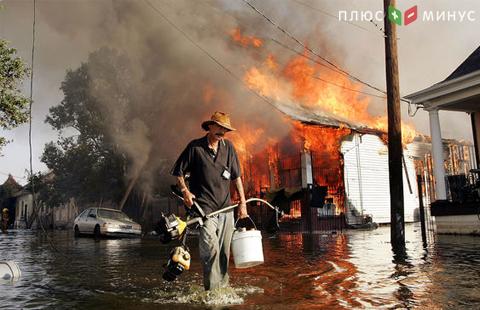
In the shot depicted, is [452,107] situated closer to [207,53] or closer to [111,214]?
[207,53]

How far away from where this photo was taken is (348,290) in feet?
16.6

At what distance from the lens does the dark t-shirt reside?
5031mm

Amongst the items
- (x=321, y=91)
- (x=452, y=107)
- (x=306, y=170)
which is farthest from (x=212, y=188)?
(x=321, y=91)

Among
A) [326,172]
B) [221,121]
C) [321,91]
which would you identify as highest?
[321,91]

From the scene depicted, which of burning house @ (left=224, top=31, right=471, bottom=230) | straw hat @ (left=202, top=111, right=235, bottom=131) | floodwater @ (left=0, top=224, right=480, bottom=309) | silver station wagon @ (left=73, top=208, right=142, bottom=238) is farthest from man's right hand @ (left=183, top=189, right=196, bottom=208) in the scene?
burning house @ (left=224, top=31, right=471, bottom=230)

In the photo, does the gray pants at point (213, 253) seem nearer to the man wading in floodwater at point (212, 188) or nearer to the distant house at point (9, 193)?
the man wading in floodwater at point (212, 188)

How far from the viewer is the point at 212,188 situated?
199 inches

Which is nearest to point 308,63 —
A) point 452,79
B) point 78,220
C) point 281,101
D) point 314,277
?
point 281,101

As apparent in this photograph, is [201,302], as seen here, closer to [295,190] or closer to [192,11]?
[295,190]

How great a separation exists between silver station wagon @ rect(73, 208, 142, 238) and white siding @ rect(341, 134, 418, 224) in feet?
37.9

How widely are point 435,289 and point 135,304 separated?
333 cm

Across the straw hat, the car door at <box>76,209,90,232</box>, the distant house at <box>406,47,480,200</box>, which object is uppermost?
the distant house at <box>406,47,480,200</box>

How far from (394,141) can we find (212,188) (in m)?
7.38

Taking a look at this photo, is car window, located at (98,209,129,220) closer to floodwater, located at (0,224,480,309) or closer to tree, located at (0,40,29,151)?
tree, located at (0,40,29,151)
